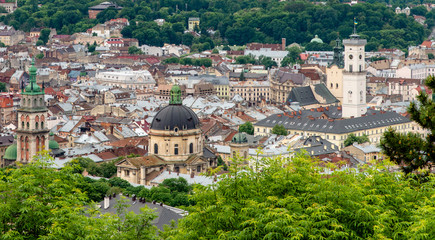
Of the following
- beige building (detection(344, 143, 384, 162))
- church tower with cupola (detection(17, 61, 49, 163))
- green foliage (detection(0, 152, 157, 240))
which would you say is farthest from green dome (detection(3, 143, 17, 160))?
green foliage (detection(0, 152, 157, 240))

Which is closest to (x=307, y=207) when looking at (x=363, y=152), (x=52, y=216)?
(x=52, y=216)

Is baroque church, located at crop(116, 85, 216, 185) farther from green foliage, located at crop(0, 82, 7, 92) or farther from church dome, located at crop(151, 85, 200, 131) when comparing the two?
green foliage, located at crop(0, 82, 7, 92)

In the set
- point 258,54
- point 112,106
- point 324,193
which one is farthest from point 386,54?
point 324,193

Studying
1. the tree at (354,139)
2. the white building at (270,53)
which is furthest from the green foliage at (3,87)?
the tree at (354,139)

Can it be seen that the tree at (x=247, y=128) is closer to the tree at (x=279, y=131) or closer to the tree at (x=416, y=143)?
the tree at (x=279, y=131)

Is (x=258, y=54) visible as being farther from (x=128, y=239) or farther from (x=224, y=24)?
(x=128, y=239)

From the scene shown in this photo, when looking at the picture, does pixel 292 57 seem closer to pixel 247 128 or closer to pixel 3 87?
pixel 3 87
